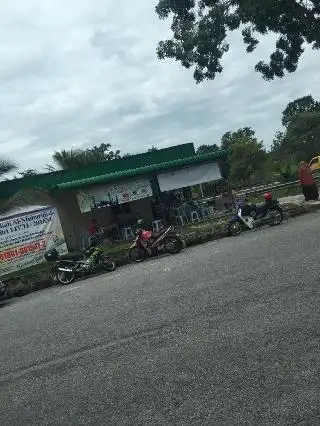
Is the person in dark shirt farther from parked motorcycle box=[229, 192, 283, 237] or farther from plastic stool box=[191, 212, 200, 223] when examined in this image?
parked motorcycle box=[229, 192, 283, 237]

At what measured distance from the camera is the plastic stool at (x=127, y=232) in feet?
66.5

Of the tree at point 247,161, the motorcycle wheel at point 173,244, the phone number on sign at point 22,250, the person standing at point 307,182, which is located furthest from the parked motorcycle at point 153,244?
the tree at point 247,161

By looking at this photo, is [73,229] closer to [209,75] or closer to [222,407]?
[209,75]

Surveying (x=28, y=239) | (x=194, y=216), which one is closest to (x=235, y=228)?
(x=194, y=216)

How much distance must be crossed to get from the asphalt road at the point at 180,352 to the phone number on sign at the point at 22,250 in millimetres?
5283

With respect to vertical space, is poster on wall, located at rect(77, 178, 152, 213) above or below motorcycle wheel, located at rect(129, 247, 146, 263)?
above

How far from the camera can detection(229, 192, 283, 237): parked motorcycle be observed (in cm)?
1535

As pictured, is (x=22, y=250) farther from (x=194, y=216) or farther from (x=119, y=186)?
(x=194, y=216)

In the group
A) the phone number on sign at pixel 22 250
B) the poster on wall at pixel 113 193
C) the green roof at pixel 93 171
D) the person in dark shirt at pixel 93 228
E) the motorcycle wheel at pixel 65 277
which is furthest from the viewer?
the green roof at pixel 93 171

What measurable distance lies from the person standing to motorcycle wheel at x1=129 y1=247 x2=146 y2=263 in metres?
6.59

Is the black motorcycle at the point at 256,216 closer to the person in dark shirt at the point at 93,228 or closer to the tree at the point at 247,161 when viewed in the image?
the person in dark shirt at the point at 93,228

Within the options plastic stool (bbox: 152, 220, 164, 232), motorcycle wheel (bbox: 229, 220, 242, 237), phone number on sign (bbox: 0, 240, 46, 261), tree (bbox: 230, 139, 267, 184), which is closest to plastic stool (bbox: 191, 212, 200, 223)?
plastic stool (bbox: 152, 220, 164, 232)

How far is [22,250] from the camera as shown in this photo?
15.1m

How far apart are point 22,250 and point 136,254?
3514 mm
